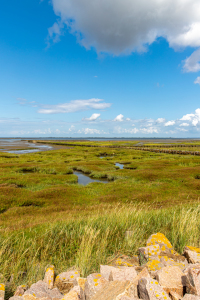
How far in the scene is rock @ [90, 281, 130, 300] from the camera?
11.6 feet

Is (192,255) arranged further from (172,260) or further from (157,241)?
(157,241)

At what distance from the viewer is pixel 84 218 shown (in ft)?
31.7

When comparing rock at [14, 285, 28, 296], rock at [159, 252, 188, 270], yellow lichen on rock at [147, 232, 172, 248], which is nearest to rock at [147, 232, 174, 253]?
yellow lichen on rock at [147, 232, 172, 248]

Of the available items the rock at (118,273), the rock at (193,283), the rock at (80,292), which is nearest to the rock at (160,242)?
the rock at (118,273)

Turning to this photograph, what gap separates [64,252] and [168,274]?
3919 millimetres

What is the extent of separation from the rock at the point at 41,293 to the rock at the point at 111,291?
993mm

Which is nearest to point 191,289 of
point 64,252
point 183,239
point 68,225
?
point 183,239

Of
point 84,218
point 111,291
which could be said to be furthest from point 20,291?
point 84,218

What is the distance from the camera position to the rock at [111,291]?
3.54 m

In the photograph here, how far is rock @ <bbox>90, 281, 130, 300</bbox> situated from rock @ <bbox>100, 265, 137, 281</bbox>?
395mm

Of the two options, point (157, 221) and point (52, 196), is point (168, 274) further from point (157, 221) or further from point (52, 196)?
point (52, 196)

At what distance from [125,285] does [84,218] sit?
609 centimetres

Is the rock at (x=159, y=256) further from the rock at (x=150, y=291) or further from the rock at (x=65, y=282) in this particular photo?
the rock at (x=65, y=282)

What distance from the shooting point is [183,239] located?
654 centimetres
